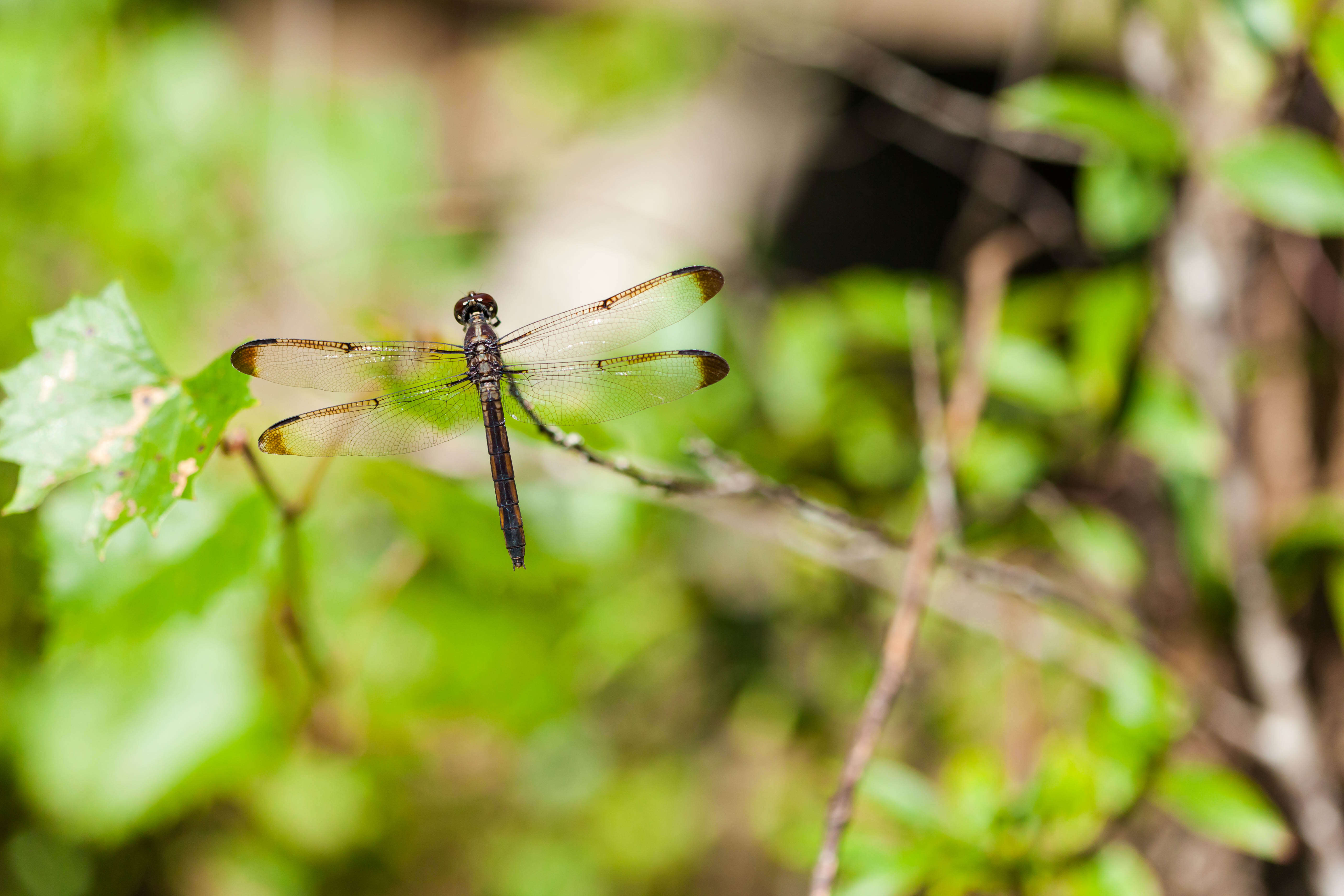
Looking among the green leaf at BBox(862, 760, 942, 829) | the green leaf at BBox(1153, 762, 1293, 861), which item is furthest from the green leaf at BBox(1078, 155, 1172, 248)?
the green leaf at BBox(862, 760, 942, 829)

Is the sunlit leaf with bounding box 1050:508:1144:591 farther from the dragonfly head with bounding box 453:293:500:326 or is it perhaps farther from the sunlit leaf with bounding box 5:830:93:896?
the sunlit leaf with bounding box 5:830:93:896

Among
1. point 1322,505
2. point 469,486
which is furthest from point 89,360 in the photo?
point 1322,505

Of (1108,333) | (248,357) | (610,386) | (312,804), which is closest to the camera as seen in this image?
(248,357)

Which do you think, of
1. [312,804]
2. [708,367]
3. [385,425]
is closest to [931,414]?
[708,367]

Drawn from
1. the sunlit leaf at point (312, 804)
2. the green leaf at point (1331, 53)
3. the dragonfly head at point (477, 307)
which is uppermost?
the green leaf at point (1331, 53)

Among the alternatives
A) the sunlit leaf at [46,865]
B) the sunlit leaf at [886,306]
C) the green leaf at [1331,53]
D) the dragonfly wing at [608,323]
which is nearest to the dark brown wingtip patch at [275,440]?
Result: the dragonfly wing at [608,323]

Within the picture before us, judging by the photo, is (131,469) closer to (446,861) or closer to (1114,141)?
(1114,141)

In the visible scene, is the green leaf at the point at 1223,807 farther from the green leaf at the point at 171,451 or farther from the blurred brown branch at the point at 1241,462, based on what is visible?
the green leaf at the point at 171,451

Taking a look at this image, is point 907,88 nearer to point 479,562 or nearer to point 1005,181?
point 1005,181
